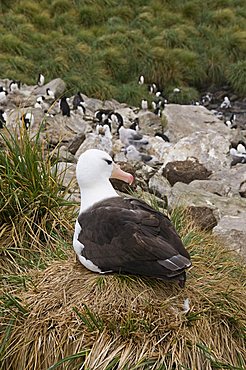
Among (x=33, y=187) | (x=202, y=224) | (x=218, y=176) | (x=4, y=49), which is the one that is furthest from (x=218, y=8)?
(x=33, y=187)

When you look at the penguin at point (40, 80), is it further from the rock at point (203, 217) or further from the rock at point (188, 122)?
the rock at point (203, 217)

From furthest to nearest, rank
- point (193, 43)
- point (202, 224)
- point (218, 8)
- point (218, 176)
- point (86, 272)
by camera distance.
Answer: point (218, 8)
point (193, 43)
point (218, 176)
point (202, 224)
point (86, 272)

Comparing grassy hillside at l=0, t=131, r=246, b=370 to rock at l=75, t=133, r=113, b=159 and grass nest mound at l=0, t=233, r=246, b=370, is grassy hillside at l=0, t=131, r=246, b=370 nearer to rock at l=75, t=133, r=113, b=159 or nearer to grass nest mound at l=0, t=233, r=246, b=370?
grass nest mound at l=0, t=233, r=246, b=370

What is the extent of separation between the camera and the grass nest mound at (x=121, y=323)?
10.5 ft

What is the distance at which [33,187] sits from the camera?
14.5ft

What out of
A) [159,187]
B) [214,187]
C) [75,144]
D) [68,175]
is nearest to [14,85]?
[75,144]

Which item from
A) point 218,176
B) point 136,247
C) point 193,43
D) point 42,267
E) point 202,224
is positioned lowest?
point 193,43

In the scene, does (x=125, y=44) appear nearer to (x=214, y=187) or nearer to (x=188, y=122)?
(x=188, y=122)

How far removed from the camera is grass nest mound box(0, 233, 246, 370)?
319cm

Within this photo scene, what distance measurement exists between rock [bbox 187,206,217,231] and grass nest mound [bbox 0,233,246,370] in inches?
73.0

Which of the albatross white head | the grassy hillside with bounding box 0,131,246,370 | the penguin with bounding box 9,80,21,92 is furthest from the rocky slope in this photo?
the grassy hillside with bounding box 0,131,246,370

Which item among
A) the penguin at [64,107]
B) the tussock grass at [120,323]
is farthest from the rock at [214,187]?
the penguin at [64,107]

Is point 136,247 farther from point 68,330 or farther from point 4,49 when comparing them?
point 4,49

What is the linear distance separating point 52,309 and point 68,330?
219 mm
